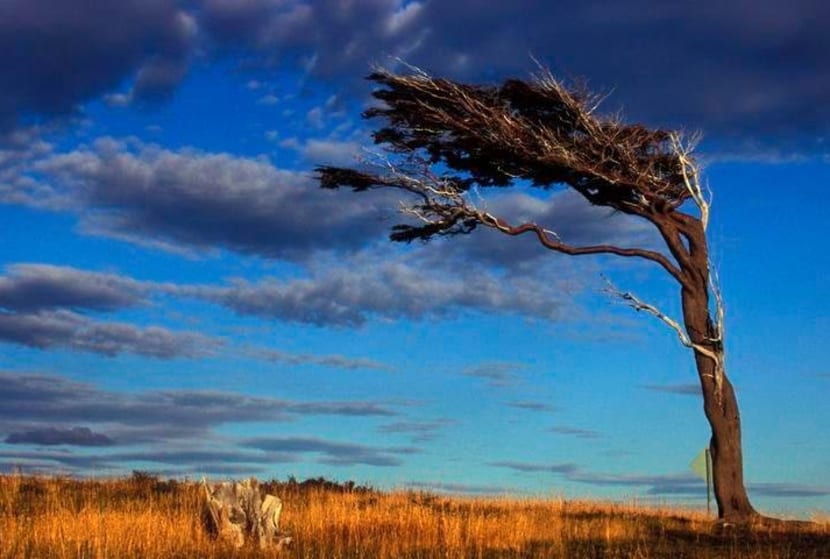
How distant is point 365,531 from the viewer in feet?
56.3

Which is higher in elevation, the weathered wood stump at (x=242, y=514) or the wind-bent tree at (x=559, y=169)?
the wind-bent tree at (x=559, y=169)

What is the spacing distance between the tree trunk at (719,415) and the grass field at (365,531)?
823mm

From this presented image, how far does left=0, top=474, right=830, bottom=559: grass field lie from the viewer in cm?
1525

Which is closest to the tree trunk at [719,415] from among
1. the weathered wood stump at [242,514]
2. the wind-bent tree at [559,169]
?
the wind-bent tree at [559,169]

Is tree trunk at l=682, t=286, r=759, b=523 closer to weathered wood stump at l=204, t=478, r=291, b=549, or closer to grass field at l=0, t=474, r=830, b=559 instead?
grass field at l=0, t=474, r=830, b=559

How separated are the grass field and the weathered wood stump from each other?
10.9 inches

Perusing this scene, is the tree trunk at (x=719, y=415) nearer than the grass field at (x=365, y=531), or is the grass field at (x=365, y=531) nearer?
the grass field at (x=365, y=531)

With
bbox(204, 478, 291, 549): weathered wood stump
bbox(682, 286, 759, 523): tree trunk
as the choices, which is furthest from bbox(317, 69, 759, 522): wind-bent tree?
bbox(204, 478, 291, 549): weathered wood stump

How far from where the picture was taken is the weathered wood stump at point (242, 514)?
16.3 metres

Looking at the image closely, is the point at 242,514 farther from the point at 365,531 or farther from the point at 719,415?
the point at 719,415

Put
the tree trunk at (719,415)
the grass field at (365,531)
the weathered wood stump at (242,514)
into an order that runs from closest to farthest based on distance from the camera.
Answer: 1. the grass field at (365,531)
2. the weathered wood stump at (242,514)
3. the tree trunk at (719,415)

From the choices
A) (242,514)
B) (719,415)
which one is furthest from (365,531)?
(719,415)

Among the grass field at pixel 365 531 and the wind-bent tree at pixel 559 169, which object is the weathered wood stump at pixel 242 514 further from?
the wind-bent tree at pixel 559 169

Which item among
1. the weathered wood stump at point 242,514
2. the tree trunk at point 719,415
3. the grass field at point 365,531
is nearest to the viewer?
the grass field at point 365,531
